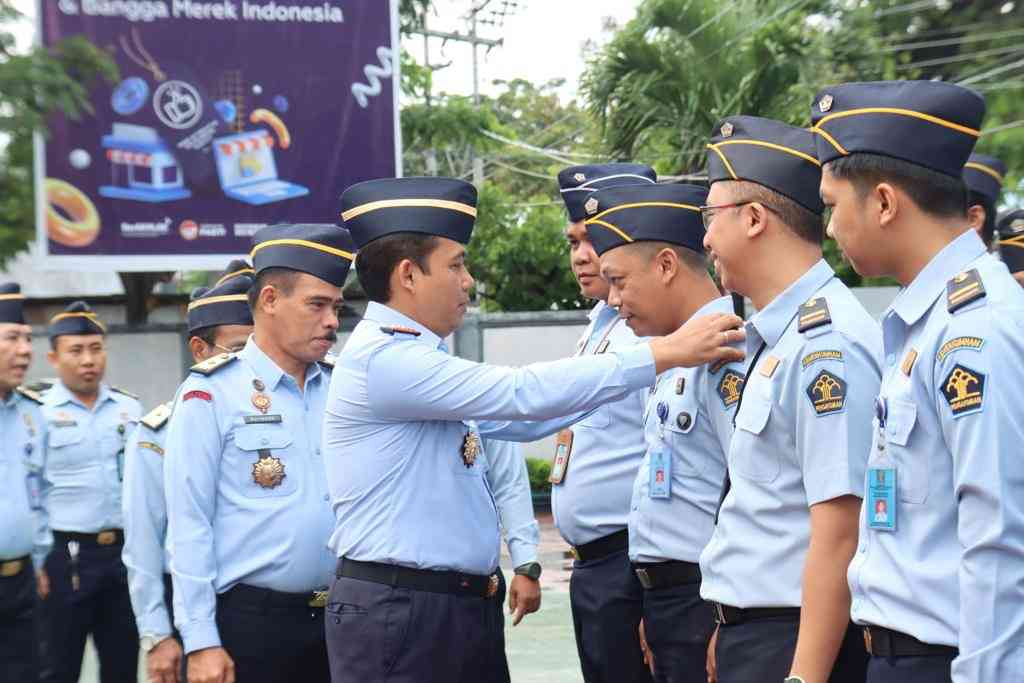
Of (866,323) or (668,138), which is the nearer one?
(866,323)

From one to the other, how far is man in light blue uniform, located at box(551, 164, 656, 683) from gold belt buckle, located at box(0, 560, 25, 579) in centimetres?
233

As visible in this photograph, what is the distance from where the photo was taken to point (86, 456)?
6.91m

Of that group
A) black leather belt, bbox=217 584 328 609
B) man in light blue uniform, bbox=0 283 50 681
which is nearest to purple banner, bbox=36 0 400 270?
man in light blue uniform, bbox=0 283 50 681

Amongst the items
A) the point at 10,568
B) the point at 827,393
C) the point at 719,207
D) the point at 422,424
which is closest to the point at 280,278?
the point at 422,424

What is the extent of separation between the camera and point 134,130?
14.2m

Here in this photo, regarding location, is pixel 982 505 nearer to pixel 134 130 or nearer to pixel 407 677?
pixel 407 677

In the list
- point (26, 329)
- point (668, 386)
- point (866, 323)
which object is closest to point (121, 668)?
point (26, 329)

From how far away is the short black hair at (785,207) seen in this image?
306 centimetres

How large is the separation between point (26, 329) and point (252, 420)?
202 cm

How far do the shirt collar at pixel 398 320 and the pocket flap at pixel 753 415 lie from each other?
3.34 feet

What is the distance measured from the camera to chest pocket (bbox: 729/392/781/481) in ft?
9.48

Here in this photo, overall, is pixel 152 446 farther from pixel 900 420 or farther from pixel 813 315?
pixel 900 420

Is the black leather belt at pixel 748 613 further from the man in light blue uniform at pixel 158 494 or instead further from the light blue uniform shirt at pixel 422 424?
the man in light blue uniform at pixel 158 494

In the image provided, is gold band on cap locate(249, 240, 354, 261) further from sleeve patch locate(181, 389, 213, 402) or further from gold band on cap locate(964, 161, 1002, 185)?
gold band on cap locate(964, 161, 1002, 185)
